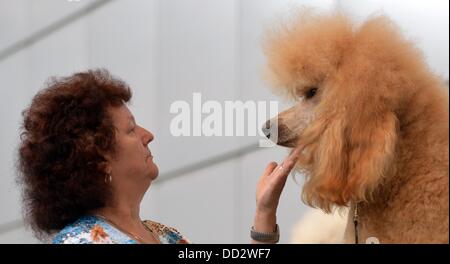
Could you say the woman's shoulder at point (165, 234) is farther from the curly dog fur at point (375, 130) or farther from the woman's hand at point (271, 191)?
the curly dog fur at point (375, 130)

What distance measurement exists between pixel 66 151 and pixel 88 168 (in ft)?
0.16

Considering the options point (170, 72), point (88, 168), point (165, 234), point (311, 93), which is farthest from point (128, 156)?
point (170, 72)

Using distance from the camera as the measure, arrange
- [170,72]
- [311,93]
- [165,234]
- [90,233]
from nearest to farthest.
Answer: [90,233] < [311,93] < [165,234] < [170,72]

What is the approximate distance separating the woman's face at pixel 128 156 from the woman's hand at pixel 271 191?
22 centimetres

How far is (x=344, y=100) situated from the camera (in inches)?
43.6

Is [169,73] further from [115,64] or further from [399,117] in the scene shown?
[399,117]

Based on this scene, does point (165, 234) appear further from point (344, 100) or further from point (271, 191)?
point (344, 100)

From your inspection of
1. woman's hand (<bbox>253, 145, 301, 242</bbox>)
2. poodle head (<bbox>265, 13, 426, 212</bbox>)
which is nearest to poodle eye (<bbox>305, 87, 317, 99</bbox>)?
poodle head (<bbox>265, 13, 426, 212</bbox>)

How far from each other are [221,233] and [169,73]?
0.50 meters

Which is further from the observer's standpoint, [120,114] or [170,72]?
[170,72]

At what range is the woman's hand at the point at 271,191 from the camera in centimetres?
114

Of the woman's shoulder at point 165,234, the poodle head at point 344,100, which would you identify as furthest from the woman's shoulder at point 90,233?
the poodle head at point 344,100

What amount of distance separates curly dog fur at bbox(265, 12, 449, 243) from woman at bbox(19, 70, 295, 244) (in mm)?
102

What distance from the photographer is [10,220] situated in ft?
6.40
